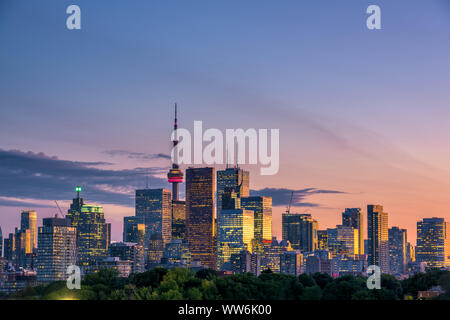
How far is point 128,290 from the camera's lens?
10175 centimetres
